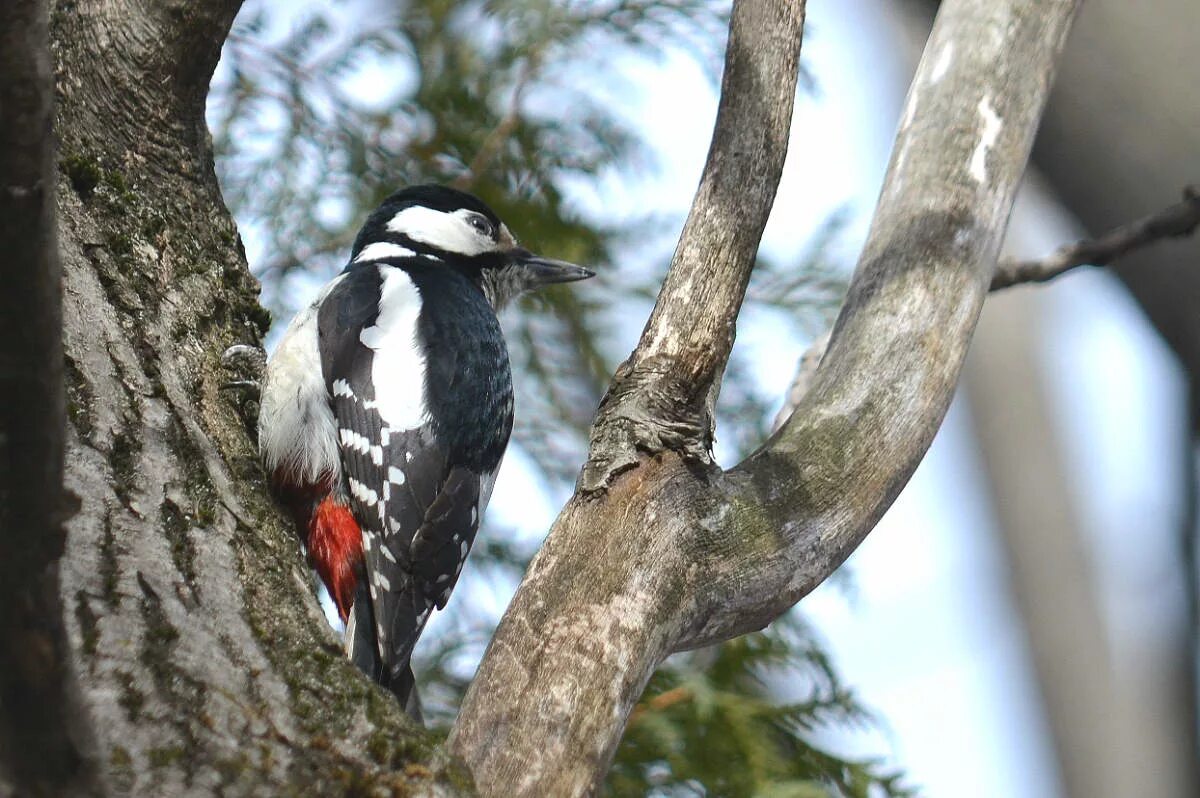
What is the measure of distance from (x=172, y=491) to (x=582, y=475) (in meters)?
0.57

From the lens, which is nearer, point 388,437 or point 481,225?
point 388,437

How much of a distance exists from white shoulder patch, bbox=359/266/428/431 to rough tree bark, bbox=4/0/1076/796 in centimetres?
29

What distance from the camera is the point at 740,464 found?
6.35 ft

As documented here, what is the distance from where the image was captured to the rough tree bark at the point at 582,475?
1.41 metres

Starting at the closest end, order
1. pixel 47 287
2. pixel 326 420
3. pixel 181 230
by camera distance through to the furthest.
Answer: pixel 47 287
pixel 181 230
pixel 326 420

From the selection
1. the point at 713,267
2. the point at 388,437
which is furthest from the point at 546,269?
the point at 713,267

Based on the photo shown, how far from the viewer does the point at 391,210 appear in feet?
11.7

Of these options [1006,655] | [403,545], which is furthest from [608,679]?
[1006,655]

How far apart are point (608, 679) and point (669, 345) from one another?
0.54 metres

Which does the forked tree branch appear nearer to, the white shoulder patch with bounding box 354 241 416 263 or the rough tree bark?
the rough tree bark

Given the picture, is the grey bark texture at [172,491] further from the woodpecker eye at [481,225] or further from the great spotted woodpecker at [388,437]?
A: the woodpecker eye at [481,225]

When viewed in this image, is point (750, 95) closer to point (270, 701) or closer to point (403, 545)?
point (403, 545)

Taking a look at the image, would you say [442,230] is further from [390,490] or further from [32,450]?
[32,450]

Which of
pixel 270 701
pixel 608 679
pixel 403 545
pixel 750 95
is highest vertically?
pixel 750 95
